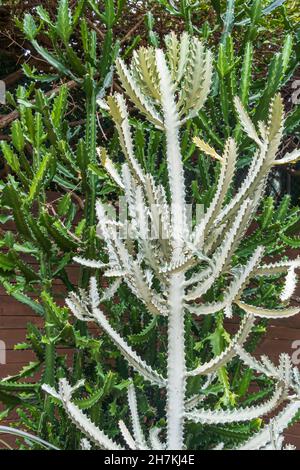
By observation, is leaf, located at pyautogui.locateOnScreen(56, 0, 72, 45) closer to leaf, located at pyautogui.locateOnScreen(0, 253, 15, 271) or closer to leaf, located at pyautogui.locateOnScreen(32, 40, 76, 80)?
leaf, located at pyautogui.locateOnScreen(32, 40, 76, 80)

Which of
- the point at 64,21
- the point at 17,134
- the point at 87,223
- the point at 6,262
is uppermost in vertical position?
the point at 64,21

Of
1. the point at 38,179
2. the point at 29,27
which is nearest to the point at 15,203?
the point at 38,179

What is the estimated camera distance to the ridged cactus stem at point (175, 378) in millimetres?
1565

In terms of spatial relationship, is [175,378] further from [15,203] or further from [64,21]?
[64,21]

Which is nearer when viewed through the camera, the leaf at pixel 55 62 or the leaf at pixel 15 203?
the leaf at pixel 15 203

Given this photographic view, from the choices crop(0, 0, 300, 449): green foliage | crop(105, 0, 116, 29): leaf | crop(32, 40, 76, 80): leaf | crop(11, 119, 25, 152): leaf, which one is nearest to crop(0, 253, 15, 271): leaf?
crop(0, 0, 300, 449): green foliage

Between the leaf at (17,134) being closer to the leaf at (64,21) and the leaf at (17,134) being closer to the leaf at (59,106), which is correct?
the leaf at (59,106)

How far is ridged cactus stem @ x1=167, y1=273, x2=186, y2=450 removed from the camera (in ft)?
5.14

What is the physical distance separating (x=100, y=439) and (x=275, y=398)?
1.55 feet

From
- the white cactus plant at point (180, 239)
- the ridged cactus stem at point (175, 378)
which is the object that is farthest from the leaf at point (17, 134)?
the ridged cactus stem at point (175, 378)

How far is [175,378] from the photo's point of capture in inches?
61.7

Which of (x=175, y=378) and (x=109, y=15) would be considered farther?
(x=109, y=15)

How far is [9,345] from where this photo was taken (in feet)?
11.3

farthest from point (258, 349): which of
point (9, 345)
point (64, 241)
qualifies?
point (64, 241)
